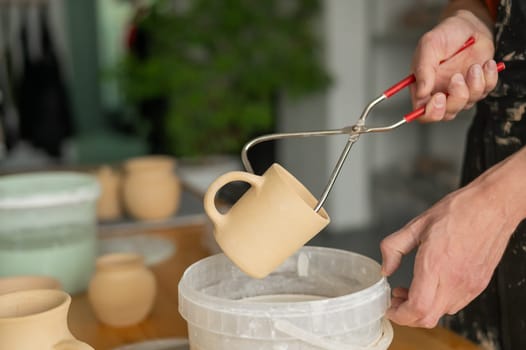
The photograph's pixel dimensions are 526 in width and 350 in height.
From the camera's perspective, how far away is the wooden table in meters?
0.85

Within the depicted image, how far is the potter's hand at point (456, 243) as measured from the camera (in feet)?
2.16

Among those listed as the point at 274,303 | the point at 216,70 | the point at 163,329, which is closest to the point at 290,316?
the point at 274,303

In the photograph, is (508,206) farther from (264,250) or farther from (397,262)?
(264,250)

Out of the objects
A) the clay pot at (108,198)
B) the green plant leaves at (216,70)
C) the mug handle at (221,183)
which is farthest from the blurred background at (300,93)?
the mug handle at (221,183)

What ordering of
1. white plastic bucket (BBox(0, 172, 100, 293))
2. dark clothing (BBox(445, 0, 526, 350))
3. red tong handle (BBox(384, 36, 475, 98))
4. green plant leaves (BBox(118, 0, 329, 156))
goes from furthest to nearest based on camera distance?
1. green plant leaves (BBox(118, 0, 329, 156))
2. white plastic bucket (BBox(0, 172, 100, 293))
3. dark clothing (BBox(445, 0, 526, 350))
4. red tong handle (BBox(384, 36, 475, 98))

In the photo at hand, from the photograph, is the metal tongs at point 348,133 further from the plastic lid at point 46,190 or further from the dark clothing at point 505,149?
the plastic lid at point 46,190

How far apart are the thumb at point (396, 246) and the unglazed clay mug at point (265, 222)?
0.07 metres

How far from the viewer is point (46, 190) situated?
109cm

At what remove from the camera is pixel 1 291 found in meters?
0.84

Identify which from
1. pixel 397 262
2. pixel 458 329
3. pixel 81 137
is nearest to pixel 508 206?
pixel 397 262

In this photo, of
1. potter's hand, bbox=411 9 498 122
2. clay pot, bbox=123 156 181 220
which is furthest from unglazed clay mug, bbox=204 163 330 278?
clay pot, bbox=123 156 181 220

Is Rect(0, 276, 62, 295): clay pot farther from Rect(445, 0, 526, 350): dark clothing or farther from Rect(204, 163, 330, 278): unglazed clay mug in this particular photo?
Rect(445, 0, 526, 350): dark clothing

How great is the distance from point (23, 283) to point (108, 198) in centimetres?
70

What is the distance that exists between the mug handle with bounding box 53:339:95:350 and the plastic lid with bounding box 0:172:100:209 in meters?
0.41
